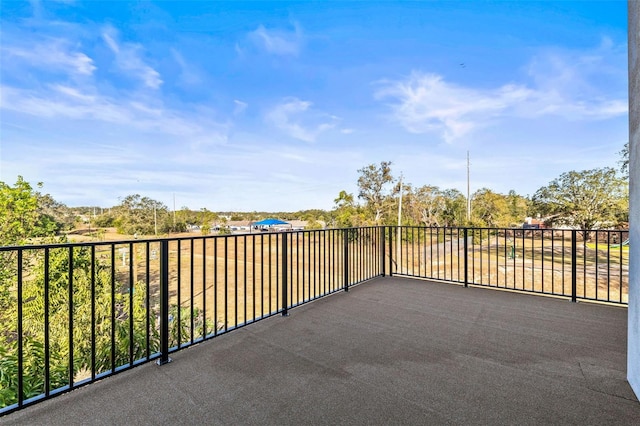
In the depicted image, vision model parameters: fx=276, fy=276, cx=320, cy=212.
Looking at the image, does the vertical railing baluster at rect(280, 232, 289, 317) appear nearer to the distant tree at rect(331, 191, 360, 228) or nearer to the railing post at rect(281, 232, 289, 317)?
the railing post at rect(281, 232, 289, 317)

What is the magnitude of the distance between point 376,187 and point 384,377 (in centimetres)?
1748

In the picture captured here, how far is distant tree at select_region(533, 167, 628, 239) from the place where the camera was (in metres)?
15.5

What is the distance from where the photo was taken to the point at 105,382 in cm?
156

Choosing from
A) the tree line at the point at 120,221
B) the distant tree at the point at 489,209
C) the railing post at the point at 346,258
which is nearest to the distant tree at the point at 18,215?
the tree line at the point at 120,221

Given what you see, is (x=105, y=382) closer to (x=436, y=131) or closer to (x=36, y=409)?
(x=36, y=409)

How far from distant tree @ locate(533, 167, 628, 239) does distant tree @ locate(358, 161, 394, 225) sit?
10.4 meters

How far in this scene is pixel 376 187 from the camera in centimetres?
1856

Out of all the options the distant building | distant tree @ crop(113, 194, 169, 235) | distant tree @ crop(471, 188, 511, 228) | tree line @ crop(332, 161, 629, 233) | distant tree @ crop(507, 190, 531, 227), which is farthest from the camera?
distant tree @ crop(113, 194, 169, 235)

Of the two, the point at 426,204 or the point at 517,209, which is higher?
the point at 426,204

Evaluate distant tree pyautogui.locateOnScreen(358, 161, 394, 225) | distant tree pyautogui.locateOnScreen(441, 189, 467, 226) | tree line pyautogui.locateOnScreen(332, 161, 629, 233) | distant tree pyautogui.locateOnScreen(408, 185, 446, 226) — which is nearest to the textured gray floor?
tree line pyautogui.locateOnScreen(332, 161, 629, 233)

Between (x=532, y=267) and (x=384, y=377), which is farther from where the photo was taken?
(x=532, y=267)

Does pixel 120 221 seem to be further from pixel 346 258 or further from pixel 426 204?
pixel 346 258

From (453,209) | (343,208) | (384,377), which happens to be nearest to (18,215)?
(384,377)

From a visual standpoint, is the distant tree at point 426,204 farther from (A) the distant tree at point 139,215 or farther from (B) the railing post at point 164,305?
(A) the distant tree at point 139,215
